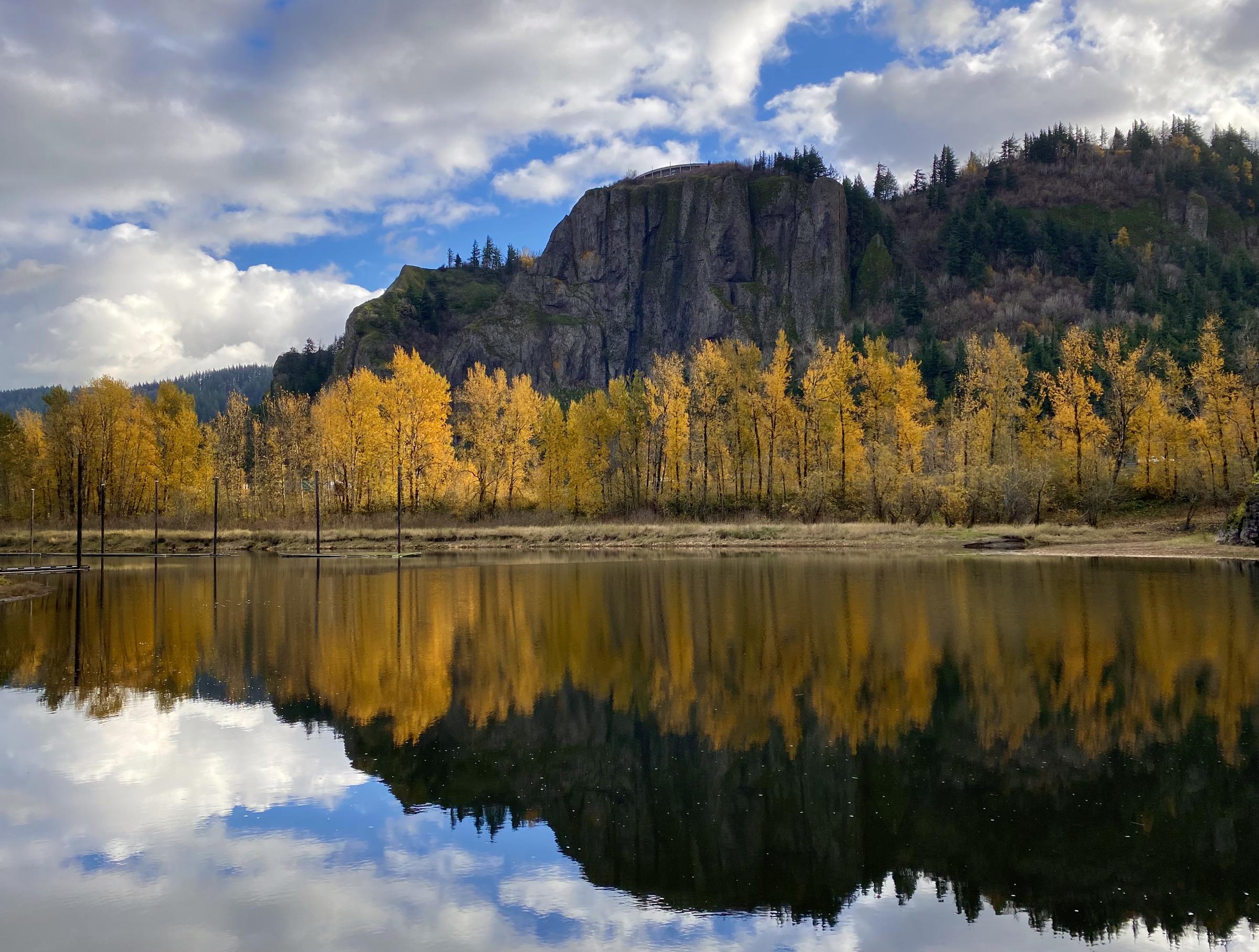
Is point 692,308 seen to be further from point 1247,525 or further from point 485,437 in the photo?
point 1247,525

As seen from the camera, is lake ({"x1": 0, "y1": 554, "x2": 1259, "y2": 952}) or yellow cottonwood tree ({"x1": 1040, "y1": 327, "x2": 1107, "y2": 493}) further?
yellow cottonwood tree ({"x1": 1040, "y1": 327, "x2": 1107, "y2": 493})

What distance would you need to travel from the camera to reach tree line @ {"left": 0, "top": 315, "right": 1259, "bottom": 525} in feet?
186

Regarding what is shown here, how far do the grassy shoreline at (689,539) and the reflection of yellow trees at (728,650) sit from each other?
12.3 meters

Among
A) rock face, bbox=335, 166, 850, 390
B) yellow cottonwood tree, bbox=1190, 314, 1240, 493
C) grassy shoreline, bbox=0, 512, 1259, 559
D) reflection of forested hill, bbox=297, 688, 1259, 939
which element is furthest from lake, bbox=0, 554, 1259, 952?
rock face, bbox=335, 166, 850, 390

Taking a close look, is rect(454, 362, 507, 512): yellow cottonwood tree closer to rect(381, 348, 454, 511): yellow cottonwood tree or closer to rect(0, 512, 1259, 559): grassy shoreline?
rect(381, 348, 454, 511): yellow cottonwood tree

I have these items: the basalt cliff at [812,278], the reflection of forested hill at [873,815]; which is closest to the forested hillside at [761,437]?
the reflection of forested hill at [873,815]

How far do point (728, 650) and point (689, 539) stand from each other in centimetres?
3611

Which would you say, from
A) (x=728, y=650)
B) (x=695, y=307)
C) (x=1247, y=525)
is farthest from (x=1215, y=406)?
(x=695, y=307)

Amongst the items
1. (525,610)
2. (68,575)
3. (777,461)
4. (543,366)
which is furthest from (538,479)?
(543,366)

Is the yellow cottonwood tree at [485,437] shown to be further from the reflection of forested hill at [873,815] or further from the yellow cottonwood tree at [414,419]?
the reflection of forested hill at [873,815]

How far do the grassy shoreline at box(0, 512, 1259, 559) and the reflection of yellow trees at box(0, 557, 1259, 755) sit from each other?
482 inches

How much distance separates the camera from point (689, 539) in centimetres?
5406

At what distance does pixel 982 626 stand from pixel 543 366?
17712cm

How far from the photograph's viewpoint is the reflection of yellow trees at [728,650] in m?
13.0
